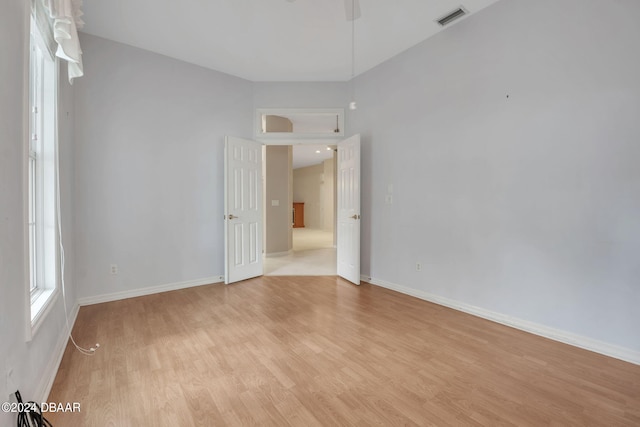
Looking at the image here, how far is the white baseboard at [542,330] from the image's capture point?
7.09 ft

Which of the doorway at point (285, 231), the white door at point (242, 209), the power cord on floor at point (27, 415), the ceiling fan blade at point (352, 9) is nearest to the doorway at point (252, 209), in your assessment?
the white door at point (242, 209)

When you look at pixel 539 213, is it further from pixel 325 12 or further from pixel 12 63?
pixel 12 63

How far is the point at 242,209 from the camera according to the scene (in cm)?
427

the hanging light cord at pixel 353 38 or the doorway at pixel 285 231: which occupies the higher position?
the hanging light cord at pixel 353 38

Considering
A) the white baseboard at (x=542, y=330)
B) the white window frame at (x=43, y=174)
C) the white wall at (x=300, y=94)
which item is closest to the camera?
the white window frame at (x=43, y=174)

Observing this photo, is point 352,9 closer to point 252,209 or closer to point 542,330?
point 252,209

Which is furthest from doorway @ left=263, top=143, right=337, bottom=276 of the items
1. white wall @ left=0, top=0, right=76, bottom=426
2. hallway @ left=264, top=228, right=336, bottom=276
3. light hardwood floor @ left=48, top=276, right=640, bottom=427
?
white wall @ left=0, top=0, right=76, bottom=426

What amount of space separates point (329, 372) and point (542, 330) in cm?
202

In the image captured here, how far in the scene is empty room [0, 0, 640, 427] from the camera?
1.65m

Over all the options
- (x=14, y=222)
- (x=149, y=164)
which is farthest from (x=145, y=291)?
(x=14, y=222)

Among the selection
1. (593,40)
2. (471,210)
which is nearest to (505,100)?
(593,40)

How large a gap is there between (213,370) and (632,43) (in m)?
3.89

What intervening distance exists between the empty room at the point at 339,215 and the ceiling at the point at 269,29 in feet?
0.10

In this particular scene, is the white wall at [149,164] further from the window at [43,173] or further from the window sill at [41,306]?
the window sill at [41,306]
